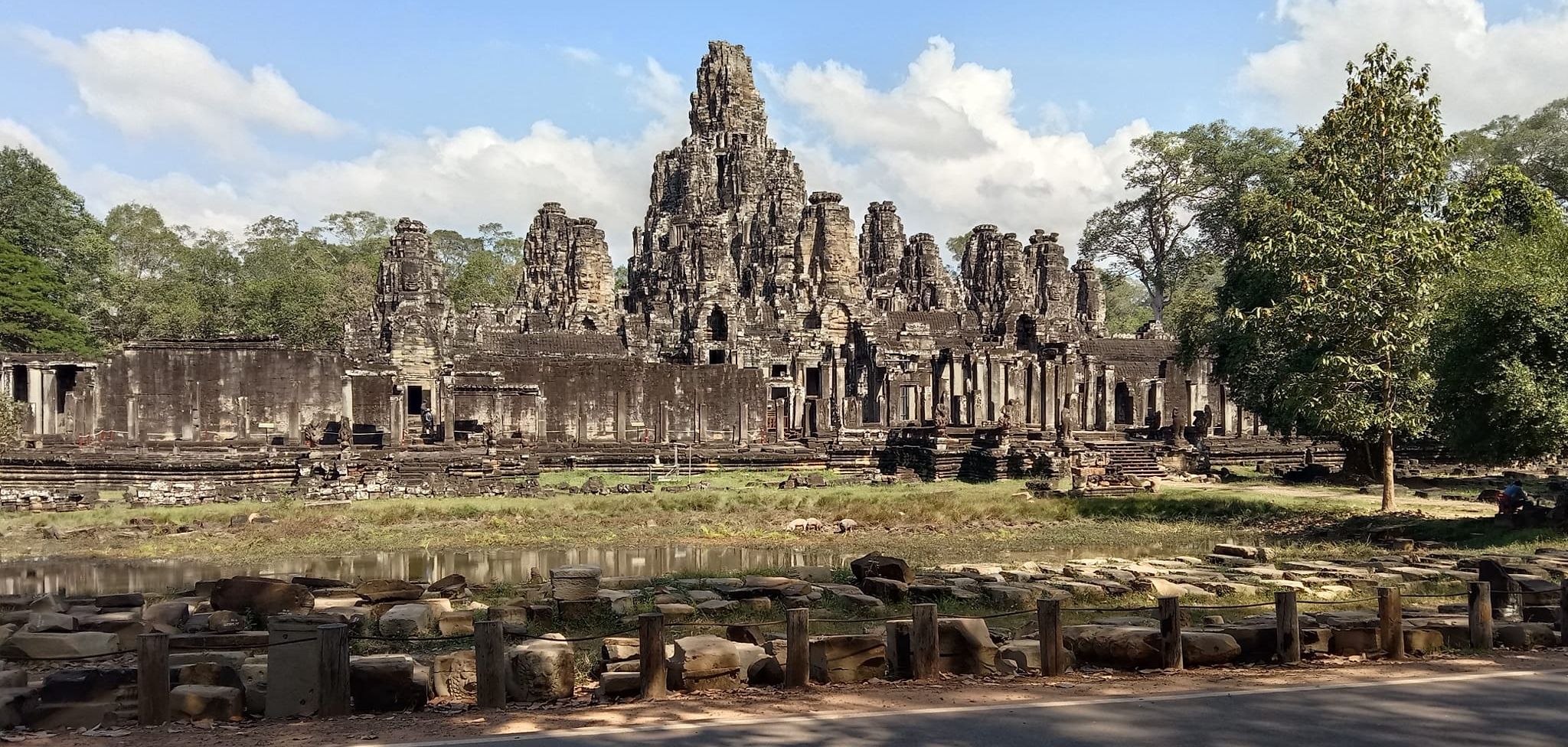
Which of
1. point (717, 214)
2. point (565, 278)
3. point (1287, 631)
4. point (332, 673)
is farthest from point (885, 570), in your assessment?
point (717, 214)

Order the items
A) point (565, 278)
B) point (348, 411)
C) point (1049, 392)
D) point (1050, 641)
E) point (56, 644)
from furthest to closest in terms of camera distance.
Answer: point (565, 278) → point (1049, 392) → point (348, 411) → point (56, 644) → point (1050, 641)

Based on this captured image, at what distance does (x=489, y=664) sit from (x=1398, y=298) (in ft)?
63.8

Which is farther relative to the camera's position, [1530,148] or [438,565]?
[1530,148]

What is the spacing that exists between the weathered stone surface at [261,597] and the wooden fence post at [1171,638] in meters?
8.84

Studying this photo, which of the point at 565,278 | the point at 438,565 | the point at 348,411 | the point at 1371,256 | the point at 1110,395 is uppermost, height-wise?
the point at 565,278

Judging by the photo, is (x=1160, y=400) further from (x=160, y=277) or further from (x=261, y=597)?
(x=160, y=277)

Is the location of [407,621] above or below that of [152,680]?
below

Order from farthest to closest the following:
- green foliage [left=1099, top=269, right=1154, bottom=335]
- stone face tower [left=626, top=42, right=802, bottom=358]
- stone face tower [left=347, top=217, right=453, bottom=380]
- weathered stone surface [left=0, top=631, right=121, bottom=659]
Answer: green foliage [left=1099, top=269, right=1154, bottom=335]
stone face tower [left=626, top=42, right=802, bottom=358]
stone face tower [left=347, top=217, right=453, bottom=380]
weathered stone surface [left=0, top=631, right=121, bottom=659]

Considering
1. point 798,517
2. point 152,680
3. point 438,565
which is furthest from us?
point 798,517

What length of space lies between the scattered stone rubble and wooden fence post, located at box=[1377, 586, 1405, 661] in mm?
166

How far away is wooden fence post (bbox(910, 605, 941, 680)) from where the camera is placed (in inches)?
353

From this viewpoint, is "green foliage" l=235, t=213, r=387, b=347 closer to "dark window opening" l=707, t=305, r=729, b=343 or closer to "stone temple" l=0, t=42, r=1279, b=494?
"stone temple" l=0, t=42, r=1279, b=494

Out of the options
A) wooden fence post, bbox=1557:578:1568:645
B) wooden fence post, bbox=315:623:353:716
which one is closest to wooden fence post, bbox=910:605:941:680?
wooden fence post, bbox=315:623:353:716

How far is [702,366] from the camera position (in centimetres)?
4125
